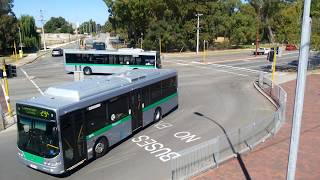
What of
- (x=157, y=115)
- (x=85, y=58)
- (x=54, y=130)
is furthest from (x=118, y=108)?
(x=85, y=58)

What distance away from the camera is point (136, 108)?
16719mm

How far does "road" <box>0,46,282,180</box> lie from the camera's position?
13031 mm

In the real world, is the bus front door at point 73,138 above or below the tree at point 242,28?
below

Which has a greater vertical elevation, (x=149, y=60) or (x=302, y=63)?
(x=302, y=63)

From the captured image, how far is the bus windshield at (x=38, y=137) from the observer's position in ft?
38.8

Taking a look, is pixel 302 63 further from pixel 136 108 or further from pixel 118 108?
pixel 136 108

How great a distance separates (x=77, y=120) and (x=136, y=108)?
449cm

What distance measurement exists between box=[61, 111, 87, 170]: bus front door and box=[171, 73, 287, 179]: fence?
12.1ft

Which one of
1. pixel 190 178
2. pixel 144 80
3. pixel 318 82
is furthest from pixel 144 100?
pixel 318 82

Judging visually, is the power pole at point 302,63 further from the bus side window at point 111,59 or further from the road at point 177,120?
the bus side window at point 111,59

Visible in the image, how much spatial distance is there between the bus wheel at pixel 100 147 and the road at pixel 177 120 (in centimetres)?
22

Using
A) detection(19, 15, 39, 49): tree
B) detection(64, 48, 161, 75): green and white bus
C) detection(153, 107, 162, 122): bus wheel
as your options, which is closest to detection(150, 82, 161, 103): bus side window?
detection(153, 107, 162, 122): bus wheel

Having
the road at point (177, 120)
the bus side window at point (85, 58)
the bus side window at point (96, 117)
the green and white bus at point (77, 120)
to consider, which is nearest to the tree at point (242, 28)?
the road at point (177, 120)

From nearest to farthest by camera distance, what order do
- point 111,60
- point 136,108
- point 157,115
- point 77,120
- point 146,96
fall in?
point 77,120 < point 136,108 < point 146,96 < point 157,115 < point 111,60
